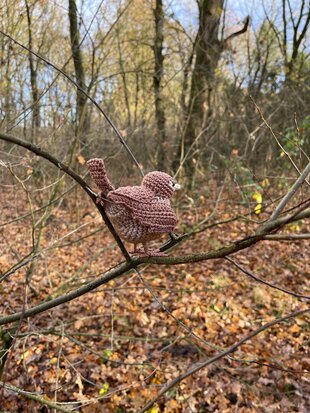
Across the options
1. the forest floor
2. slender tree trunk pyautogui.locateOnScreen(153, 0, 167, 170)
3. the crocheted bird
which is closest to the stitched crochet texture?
the crocheted bird

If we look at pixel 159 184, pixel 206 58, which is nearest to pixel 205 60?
pixel 206 58

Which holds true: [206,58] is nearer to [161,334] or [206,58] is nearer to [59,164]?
[161,334]

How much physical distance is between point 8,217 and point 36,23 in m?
4.23

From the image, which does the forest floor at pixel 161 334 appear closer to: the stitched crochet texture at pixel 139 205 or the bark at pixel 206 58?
the stitched crochet texture at pixel 139 205

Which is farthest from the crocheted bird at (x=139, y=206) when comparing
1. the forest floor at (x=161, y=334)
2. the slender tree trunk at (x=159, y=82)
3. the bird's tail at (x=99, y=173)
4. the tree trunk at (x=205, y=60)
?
the slender tree trunk at (x=159, y=82)

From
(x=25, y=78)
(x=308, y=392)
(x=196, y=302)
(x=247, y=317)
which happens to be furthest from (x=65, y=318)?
(x=25, y=78)

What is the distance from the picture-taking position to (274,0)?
7715 millimetres

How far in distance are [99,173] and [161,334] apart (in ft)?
11.8

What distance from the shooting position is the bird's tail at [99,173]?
1006 millimetres

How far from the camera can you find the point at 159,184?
3.71 feet

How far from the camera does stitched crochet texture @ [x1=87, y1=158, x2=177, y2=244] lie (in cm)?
105

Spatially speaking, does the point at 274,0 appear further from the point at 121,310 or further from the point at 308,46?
the point at 121,310

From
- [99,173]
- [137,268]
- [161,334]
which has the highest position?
[99,173]

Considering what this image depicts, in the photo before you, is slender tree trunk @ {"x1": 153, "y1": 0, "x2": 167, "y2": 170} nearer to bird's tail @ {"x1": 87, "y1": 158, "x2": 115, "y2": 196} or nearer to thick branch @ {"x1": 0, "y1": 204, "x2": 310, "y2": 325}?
thick branch @ {"x1": 0, "y1": 204, "x2": 310, "y2": 325}
